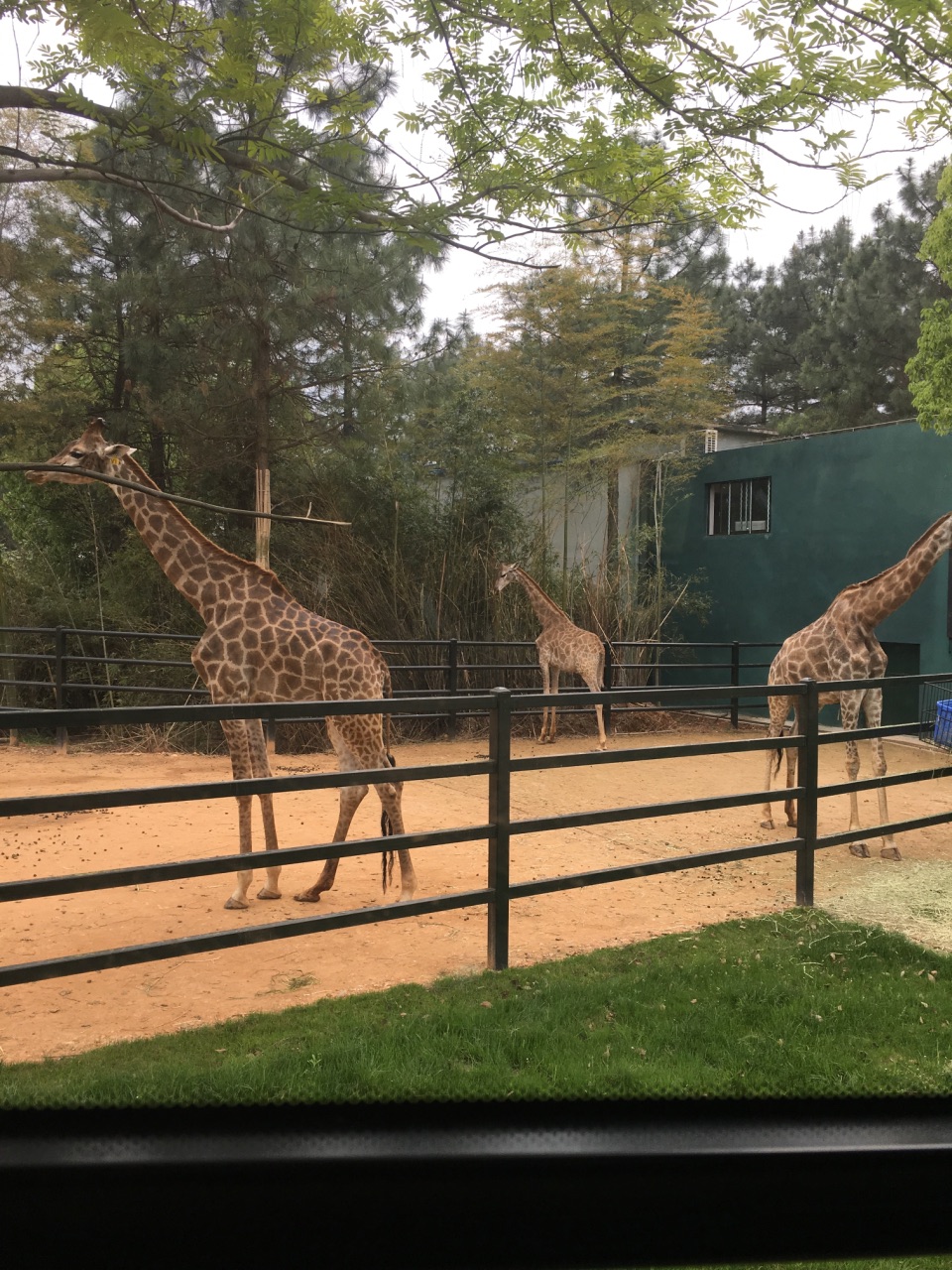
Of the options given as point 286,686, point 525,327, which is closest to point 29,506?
point 525,327

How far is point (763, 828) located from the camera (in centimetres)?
560

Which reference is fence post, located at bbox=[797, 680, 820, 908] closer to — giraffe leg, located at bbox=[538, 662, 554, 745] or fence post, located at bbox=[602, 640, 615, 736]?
giraffe leg, located at bbox=[538, 662, 554, 745]

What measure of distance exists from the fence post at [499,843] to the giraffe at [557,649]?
230 inches

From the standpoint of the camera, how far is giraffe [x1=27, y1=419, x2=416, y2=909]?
13.0 feet

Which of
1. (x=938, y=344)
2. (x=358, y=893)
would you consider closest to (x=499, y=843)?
(x=358, y=893)

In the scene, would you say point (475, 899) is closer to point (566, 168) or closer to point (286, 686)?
point (286, 686)

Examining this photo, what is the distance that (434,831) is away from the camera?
2.85 meters

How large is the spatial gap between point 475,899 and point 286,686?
1.67 m

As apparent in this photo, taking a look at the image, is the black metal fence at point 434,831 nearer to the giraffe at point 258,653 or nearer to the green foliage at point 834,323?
the giraffe at point 258,653

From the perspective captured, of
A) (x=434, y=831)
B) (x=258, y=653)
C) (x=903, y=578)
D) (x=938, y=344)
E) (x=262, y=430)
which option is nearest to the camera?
(x=434, y=831)

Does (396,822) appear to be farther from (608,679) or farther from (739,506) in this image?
(739,506)

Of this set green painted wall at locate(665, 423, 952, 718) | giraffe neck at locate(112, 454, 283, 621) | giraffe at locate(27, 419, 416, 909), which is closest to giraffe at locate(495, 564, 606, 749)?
green painted wall at locate(665, 423, 952, 718)

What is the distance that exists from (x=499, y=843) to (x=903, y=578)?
3642 millimetres

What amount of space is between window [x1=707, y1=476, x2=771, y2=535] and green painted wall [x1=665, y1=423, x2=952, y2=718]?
123 millimetres
